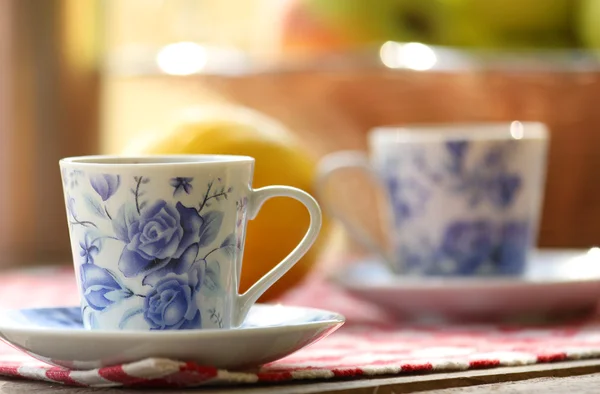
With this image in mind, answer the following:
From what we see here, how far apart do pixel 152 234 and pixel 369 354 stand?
150mm

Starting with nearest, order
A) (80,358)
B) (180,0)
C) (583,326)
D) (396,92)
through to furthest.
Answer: (80,358)
(583,326)
(396,92)
(180,0)

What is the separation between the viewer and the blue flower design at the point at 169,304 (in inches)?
19.6

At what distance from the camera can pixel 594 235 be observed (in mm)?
1018

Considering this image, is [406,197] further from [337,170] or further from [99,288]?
[99,288]

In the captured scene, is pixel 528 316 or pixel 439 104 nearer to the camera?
pixel 528 316

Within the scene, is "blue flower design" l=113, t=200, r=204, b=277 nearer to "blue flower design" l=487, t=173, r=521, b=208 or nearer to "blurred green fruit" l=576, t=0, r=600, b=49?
"blue flower design" l=487, t=173, r=521, b=208

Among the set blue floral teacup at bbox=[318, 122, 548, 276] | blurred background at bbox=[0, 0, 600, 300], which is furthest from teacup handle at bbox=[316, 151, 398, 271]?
blurred background at bbox=[0, 0, 600, 300]

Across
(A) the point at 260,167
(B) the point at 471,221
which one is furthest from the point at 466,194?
(A) the point at 260,167

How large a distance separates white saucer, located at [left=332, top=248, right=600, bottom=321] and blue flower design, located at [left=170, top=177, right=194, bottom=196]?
264 millimetres

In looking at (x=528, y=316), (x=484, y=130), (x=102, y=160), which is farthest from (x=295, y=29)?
(x=102, y=160)

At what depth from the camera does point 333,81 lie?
1011 mm

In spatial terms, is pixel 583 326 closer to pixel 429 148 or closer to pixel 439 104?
pixel 429 148

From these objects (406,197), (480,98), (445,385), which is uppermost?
(480,98)

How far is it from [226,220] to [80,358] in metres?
0.10
